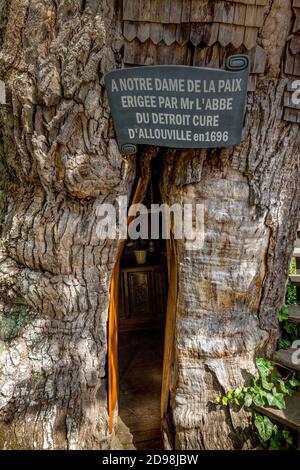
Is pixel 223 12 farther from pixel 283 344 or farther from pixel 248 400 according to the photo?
pixel 248 400

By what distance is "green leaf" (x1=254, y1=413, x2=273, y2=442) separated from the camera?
8.46 ft

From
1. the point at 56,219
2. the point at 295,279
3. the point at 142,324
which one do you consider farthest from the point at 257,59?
the point at 142,324

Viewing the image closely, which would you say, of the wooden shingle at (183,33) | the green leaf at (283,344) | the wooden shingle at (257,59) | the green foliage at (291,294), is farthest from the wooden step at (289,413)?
the wooden shingle at (183,33)

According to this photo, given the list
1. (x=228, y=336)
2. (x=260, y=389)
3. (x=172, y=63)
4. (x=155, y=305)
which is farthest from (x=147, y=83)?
(x=155, y=305)

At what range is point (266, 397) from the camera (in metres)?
2.66

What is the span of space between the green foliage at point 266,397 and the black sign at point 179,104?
70.8 inches

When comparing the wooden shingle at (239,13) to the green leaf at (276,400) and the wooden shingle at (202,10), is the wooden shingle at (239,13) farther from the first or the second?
the green leaf at (276,400)

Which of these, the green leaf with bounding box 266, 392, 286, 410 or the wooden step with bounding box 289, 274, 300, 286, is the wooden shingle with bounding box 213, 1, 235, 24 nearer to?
the wooden step with bounding box 289, 274, 300, 286

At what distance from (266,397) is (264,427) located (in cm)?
20

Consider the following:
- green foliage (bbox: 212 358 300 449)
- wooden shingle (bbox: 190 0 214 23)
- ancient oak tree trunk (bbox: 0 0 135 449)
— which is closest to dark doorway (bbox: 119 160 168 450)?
ancient oak tree trunk (bbox: 0 0 135 449)

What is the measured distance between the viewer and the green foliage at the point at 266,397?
8.48 ft

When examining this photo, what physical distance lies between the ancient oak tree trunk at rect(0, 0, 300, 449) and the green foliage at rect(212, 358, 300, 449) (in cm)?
8

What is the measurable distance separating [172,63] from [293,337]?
2.39 m
